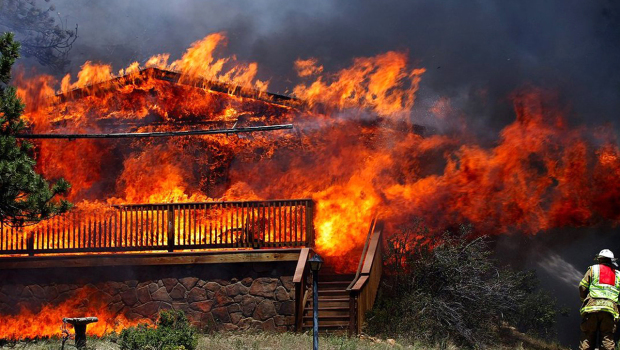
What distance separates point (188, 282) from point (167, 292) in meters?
0.53

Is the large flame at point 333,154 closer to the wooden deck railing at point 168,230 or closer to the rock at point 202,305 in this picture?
the wooden deck railing at point 168,230

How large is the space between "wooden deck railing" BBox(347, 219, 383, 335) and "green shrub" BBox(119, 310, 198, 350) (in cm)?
375

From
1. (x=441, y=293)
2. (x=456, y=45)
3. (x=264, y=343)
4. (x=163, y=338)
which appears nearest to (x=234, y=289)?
(x=264, y=343)

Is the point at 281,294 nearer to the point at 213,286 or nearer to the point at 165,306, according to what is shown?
the point at 213,286

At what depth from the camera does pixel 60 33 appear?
2519 centimetres

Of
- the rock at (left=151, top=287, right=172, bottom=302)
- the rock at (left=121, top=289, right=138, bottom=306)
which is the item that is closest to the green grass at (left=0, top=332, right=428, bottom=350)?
the rock at (left=151, top=287, right=172, bottom=302)

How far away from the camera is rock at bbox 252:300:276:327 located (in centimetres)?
1659

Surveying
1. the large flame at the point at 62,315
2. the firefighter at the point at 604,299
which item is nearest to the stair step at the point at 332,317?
the large flame at the point at 62,315

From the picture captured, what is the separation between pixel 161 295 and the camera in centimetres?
1697

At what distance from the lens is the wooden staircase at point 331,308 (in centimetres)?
1625

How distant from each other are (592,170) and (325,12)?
984cm

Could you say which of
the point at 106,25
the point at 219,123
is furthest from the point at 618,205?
the point at 106,25

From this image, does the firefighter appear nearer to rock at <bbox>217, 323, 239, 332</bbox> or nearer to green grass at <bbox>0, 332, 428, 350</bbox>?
green grass at <bbox>0, 332, 428, 350</bbox>

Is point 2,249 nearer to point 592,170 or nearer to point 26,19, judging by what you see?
point 26,19
